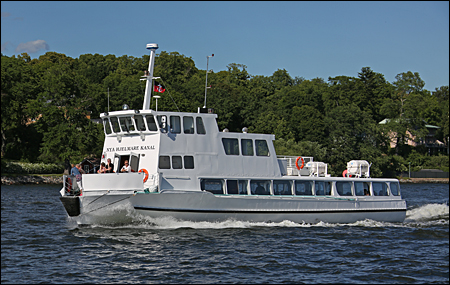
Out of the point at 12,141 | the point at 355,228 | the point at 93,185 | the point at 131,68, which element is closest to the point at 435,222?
the point at 355,228

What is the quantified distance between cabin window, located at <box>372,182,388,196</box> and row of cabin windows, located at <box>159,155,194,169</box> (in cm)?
1027

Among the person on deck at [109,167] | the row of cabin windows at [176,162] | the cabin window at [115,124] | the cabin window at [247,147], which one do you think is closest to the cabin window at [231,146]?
the cabin window at [247,147]

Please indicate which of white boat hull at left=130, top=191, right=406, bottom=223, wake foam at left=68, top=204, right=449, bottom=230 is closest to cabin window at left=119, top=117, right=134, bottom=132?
white boat hull at left=130, top=191, right=406, bottom=223

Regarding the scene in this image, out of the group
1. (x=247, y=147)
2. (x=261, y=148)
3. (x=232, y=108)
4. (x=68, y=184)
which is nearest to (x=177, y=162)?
(x=247, y=147)

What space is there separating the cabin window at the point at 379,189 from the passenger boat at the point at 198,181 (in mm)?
865

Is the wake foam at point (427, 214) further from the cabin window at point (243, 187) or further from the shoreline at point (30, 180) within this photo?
the shoreline at point (30, 180)

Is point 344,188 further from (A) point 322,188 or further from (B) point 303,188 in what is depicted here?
(B) point 303,188

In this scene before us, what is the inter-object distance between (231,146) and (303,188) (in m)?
4.20

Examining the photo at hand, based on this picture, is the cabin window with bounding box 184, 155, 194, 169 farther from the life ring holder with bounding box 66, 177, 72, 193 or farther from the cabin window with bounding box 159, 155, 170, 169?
the life ring holder with bounding box 66, 177, 72, 193

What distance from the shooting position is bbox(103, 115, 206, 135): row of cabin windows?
22312 millimetres

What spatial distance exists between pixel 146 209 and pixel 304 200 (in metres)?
7.60

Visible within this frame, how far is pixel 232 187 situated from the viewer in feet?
74.9

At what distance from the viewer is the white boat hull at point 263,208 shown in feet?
68.9

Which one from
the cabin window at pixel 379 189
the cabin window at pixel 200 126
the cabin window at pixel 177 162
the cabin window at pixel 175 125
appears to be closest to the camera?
the cabin window at pixel 177 162
